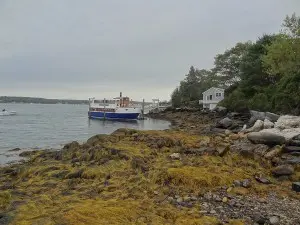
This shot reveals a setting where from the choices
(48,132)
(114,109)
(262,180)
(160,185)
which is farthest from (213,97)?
(160,185)

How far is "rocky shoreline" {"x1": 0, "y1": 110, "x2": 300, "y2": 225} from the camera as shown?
694cm

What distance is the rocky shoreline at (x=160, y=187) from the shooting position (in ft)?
22.8

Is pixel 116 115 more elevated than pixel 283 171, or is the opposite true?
pixel 283 171

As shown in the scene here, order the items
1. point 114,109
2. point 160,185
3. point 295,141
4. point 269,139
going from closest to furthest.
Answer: point 160,185 → point 295,141 → point 269,139 → point 114,109

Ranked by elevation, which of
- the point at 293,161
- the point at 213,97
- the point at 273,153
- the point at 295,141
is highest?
the point at 213,97

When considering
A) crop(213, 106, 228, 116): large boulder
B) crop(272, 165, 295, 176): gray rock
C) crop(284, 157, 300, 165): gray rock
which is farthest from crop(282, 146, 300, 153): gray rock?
crop(213, 106, 228, 116): large boulder

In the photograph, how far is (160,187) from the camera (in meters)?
8.95

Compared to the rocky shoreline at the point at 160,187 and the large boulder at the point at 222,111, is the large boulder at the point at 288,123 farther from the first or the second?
the large boulder at the point at 222,111

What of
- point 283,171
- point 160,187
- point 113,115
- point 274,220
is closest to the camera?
point 274,220

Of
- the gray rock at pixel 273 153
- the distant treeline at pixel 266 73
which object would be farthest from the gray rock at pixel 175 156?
the distant treeline at pixel 266 73

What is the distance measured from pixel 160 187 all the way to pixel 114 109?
5279 centimetres

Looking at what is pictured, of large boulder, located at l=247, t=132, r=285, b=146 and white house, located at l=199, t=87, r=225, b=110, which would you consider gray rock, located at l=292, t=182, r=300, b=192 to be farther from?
white house, located at l=199, t=87, r=225, b=110

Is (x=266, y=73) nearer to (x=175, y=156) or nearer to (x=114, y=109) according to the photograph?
(x=114, y=109)

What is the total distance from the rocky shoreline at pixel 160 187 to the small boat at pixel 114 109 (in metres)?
45.1
